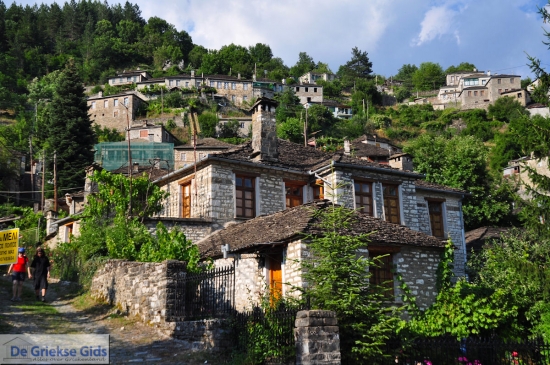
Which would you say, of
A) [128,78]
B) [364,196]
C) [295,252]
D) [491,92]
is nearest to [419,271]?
[295,252]

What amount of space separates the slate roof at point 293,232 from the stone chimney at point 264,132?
4.57 metres

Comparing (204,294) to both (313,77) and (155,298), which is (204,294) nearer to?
(155,298)

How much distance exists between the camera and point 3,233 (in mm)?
10633

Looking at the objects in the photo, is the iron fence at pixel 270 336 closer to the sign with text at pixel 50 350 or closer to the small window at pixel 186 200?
the sign with text at pixel 50 350

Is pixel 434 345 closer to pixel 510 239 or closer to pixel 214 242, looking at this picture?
pixel 214 242

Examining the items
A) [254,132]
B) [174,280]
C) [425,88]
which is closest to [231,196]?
[254,132]

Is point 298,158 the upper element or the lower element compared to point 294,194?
upper

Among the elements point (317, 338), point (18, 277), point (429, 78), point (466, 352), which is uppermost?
point (429, 78)

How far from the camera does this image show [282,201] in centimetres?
2367

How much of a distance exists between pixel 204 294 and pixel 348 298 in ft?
14.0

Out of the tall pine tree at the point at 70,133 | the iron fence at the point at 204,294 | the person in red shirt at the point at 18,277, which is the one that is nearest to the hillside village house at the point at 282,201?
the iron fence at the point at 204,294

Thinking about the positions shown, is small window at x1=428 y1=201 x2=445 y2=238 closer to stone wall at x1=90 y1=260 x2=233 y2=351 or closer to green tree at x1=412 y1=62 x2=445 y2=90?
stone wall at x1=90 y1=260 x2=233 y2=351

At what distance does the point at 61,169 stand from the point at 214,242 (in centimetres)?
3696

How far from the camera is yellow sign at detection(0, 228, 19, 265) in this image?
1036 centimetres
